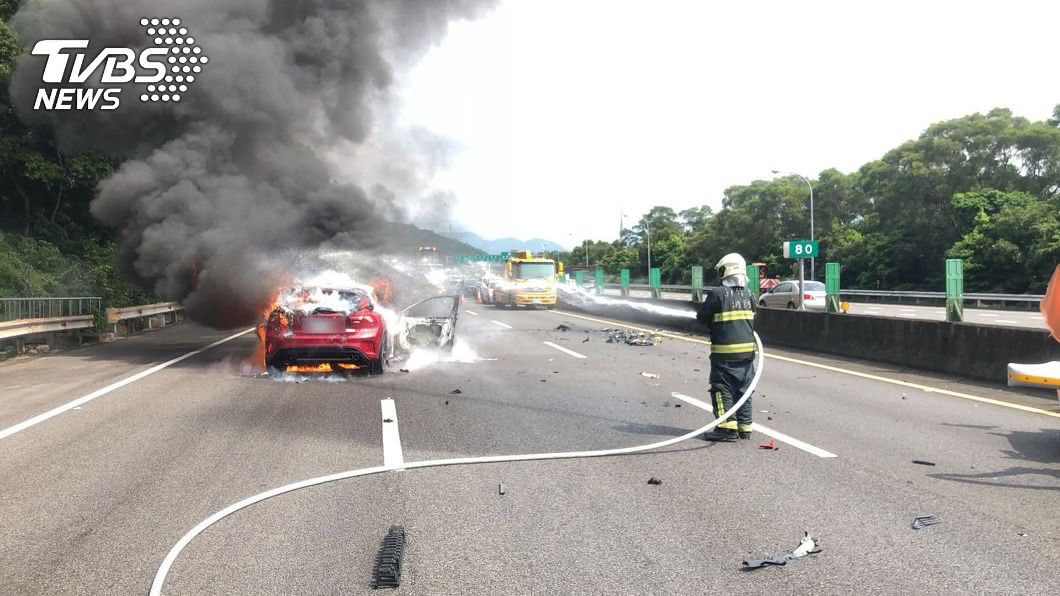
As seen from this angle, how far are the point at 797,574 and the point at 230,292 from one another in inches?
546

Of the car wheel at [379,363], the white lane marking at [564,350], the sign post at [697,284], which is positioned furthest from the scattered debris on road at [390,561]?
the sign post at [697,284]

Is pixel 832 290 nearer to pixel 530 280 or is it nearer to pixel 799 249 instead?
pixel 799 249

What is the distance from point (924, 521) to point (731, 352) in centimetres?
289

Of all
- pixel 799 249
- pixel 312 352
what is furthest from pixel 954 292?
pixel 312 352

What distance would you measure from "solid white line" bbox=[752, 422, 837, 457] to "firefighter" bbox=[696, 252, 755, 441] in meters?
0.37

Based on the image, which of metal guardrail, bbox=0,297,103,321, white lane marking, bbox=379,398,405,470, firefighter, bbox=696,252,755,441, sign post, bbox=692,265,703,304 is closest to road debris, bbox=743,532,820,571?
firefighter, bbox=696,252,755,441

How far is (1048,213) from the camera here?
40656 mm

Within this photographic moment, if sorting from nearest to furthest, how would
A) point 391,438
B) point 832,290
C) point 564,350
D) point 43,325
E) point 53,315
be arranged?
point 391,438 < point 564,350 < point 43,325 < point 832,290 < point 53,315

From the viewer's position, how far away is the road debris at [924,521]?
197 inches

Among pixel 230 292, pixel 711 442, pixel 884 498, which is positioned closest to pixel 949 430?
pixel 711 442

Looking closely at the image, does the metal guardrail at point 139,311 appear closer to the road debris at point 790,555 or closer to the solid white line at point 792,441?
the solid white line at point 792,441

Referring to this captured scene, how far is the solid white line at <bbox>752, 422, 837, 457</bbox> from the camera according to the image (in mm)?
7137

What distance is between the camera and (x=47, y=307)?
18547mm

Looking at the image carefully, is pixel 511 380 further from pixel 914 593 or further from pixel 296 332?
pixel 914 593
